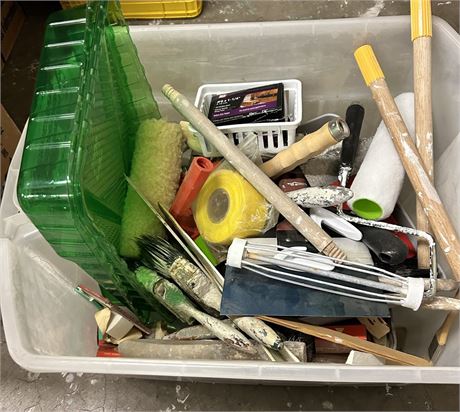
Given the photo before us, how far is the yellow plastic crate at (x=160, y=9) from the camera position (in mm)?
1143

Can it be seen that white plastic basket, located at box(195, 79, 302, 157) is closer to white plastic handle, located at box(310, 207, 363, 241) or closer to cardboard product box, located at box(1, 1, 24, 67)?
white plastic handle, located at box(310, 207, 363, 241)

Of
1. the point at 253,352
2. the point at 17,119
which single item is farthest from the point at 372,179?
the point at 17,119

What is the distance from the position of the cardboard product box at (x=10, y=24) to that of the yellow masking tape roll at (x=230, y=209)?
2.90ft

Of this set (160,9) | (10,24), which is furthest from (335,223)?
(10,24)

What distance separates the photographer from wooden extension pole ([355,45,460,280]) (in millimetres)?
636

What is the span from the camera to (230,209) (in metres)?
0.70

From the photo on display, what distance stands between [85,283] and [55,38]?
14.9 inches

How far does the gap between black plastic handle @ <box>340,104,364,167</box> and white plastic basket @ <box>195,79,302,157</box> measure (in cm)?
8

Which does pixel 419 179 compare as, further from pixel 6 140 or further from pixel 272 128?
pixel 6 140

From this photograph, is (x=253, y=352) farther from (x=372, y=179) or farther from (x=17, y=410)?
(x=17, y=410)

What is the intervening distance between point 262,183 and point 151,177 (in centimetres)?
20

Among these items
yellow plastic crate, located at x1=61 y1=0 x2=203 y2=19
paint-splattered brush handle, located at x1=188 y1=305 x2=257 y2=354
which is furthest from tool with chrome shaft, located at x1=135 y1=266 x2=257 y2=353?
yellow plastic crate, located at x1=61 y1=0 x2=203 y2=19

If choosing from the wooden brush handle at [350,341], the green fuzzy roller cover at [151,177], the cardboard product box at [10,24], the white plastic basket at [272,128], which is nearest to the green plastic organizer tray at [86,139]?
the green fuzzy roller cover at [151,177]

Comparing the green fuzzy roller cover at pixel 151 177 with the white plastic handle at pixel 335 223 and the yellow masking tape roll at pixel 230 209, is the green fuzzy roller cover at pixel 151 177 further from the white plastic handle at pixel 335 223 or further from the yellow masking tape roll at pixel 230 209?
the white plastic handle at pixel 335 223
